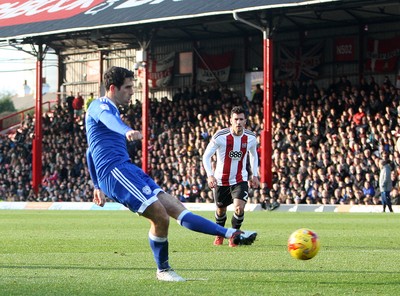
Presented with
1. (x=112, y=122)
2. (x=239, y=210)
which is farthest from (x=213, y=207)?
(x=112, y=122)

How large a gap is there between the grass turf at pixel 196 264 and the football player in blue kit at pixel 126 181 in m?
0.48

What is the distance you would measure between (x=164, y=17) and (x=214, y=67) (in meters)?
11.9

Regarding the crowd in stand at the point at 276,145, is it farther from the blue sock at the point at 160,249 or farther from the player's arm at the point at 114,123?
the player's arm at the point at 114,123

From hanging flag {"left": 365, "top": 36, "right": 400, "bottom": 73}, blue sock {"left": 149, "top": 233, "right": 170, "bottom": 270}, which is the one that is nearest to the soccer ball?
blue sock {"left": 149, "top": 233, "right": 170, "bottom": 270}

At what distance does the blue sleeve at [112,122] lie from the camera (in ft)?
28.3

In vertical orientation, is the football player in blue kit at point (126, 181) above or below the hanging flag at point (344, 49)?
below

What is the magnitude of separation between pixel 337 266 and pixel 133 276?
2513mm


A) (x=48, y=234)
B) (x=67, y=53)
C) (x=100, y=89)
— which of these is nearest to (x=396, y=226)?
(x=48, y=234)

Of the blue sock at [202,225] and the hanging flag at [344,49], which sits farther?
the hanging flag at [344,49]

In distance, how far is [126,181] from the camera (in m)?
9.17

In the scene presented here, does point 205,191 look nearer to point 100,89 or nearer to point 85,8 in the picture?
point 85,8

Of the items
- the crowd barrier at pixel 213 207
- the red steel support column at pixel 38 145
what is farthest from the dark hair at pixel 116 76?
the red steel support column at pixel 38 145

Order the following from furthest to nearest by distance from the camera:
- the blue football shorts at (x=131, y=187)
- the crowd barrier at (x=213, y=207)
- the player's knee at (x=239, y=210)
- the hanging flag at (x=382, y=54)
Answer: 1. the hanging flag at (x=382, y=54)
2. the crowd barrier at (x=213, y=207)
3. the player's knee at (x=239, y=210)
4. the blue football shorts at (x=131, y=187)

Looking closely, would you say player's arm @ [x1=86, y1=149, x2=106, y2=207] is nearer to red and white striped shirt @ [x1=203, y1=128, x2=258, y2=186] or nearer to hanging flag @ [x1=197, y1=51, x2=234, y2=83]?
red and white striped shirt @ [x1=203, y1=128, x2=258, y2=186]
